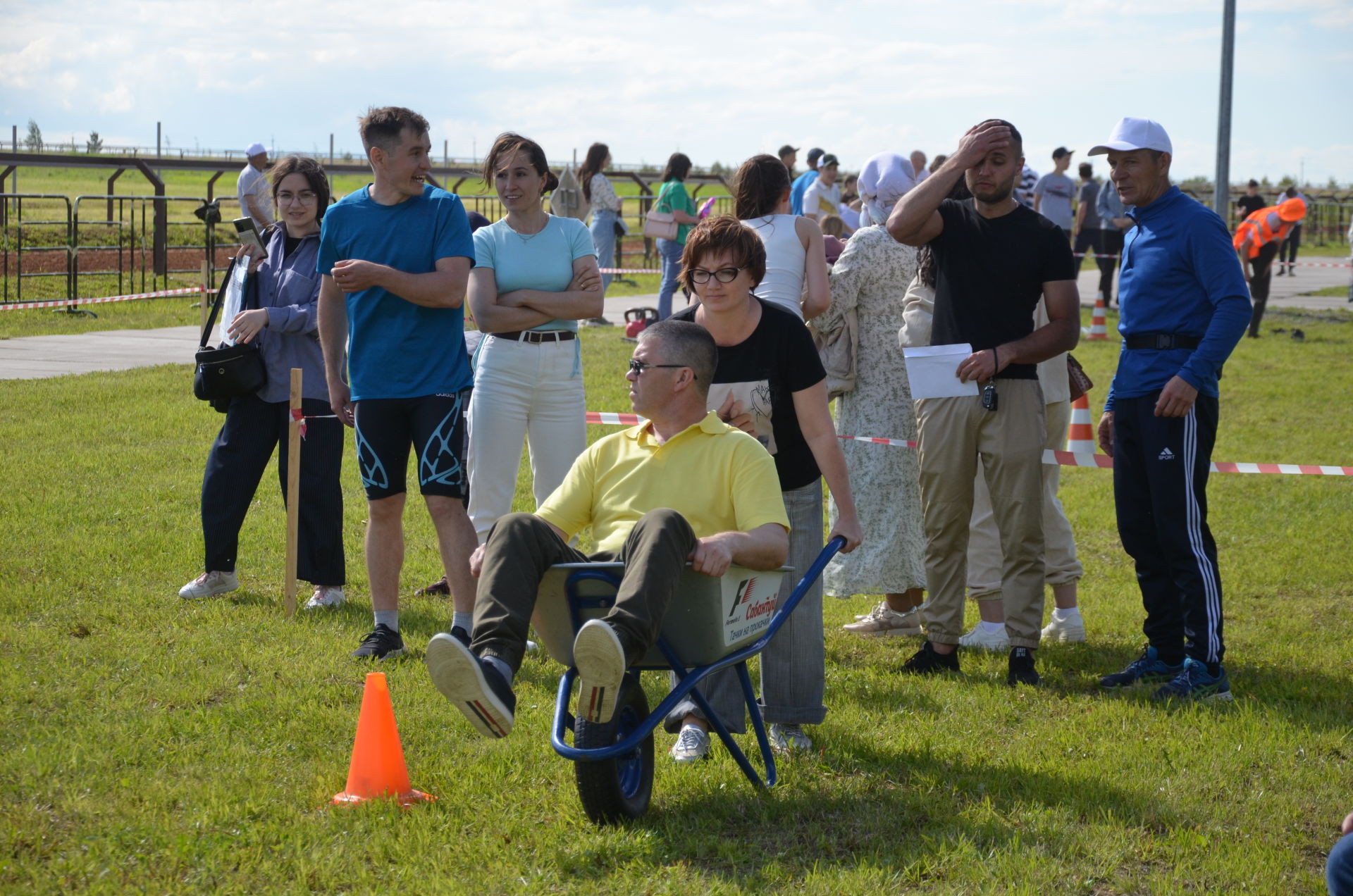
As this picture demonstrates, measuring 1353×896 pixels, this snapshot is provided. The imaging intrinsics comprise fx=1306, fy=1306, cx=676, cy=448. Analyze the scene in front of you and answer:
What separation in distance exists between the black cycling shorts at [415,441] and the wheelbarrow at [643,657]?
1.65m

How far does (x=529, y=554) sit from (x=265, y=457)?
3417 mm

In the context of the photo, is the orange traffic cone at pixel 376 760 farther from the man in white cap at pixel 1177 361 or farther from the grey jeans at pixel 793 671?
the man in white cap at pixel 1177 361

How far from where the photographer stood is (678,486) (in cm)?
398

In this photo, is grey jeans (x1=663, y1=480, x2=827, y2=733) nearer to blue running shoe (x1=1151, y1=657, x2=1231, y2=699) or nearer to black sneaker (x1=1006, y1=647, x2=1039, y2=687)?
black sneaker (x1=1006, y1=647, x2=1039, y2=687)

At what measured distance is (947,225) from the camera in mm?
5375

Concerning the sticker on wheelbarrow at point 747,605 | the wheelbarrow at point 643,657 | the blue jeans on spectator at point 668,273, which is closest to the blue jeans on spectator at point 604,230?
the blue jeans on spectator at point 668,273

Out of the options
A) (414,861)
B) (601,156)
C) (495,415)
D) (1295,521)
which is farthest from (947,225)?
(601,156)

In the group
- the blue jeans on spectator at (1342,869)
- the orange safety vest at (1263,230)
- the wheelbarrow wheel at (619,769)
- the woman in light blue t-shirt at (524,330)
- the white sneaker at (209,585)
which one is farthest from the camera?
the orange safety vest at (1263,230)

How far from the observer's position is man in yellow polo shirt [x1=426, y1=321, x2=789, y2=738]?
342 centimetres

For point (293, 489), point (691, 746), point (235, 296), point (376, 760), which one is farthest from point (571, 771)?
point (235, 296)

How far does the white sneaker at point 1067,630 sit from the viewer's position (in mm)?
6281

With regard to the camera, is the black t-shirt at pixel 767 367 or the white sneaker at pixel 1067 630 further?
the white sneaker at pixel 1067 630

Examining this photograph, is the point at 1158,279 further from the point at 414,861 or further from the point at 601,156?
the point at 601,156

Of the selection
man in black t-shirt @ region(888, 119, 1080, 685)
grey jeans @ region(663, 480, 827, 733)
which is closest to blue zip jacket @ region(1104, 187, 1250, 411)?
man in black t-shirt @ region(888, 119, 1080, 685)
